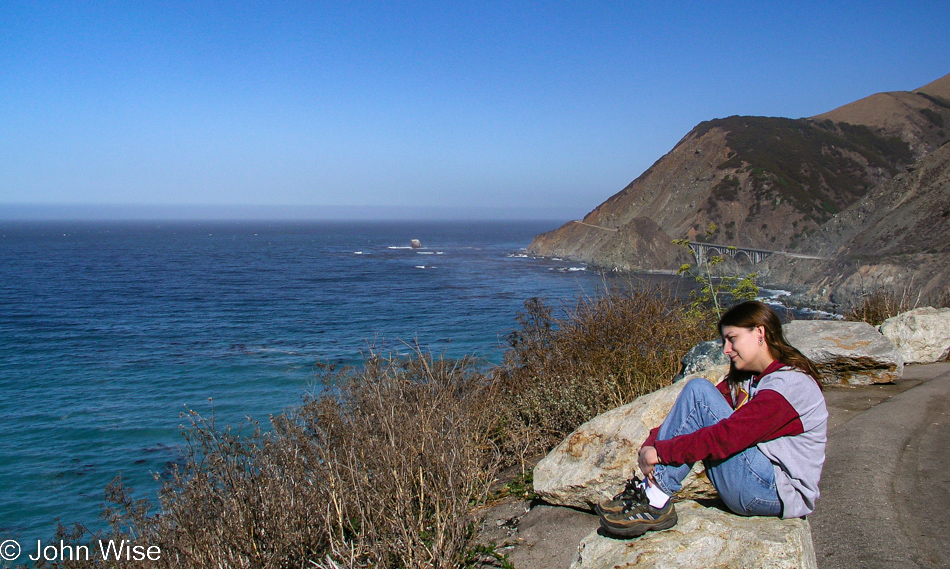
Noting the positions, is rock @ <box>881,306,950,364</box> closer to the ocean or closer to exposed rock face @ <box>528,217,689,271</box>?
the ocean

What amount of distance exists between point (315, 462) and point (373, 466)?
0.73 metres

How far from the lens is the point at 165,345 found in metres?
26.2

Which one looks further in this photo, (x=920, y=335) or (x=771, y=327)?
(x=920, y=335)

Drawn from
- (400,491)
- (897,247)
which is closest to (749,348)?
(400,491)

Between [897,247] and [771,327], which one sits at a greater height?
[771,327]

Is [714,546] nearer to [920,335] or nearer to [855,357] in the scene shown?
[855,357]

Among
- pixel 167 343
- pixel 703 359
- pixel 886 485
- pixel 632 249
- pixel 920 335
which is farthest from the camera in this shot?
pixel 632 249

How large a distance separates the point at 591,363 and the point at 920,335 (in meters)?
6.41

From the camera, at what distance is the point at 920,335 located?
965 centimetres

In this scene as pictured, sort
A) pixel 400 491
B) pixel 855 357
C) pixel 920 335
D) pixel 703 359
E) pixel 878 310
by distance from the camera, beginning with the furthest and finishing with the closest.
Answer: pixel 878 310
pixel 920 335
pixel 855 357
pixel 703 359
pixel 400 491

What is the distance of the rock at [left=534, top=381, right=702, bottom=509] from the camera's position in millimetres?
4406

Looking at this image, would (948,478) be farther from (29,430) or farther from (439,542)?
(29,430)

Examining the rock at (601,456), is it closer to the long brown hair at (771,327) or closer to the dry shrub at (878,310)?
the long brown hair at (771,327)

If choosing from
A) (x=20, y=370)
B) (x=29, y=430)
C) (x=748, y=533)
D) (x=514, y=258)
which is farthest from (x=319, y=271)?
(x=748, y=533)
